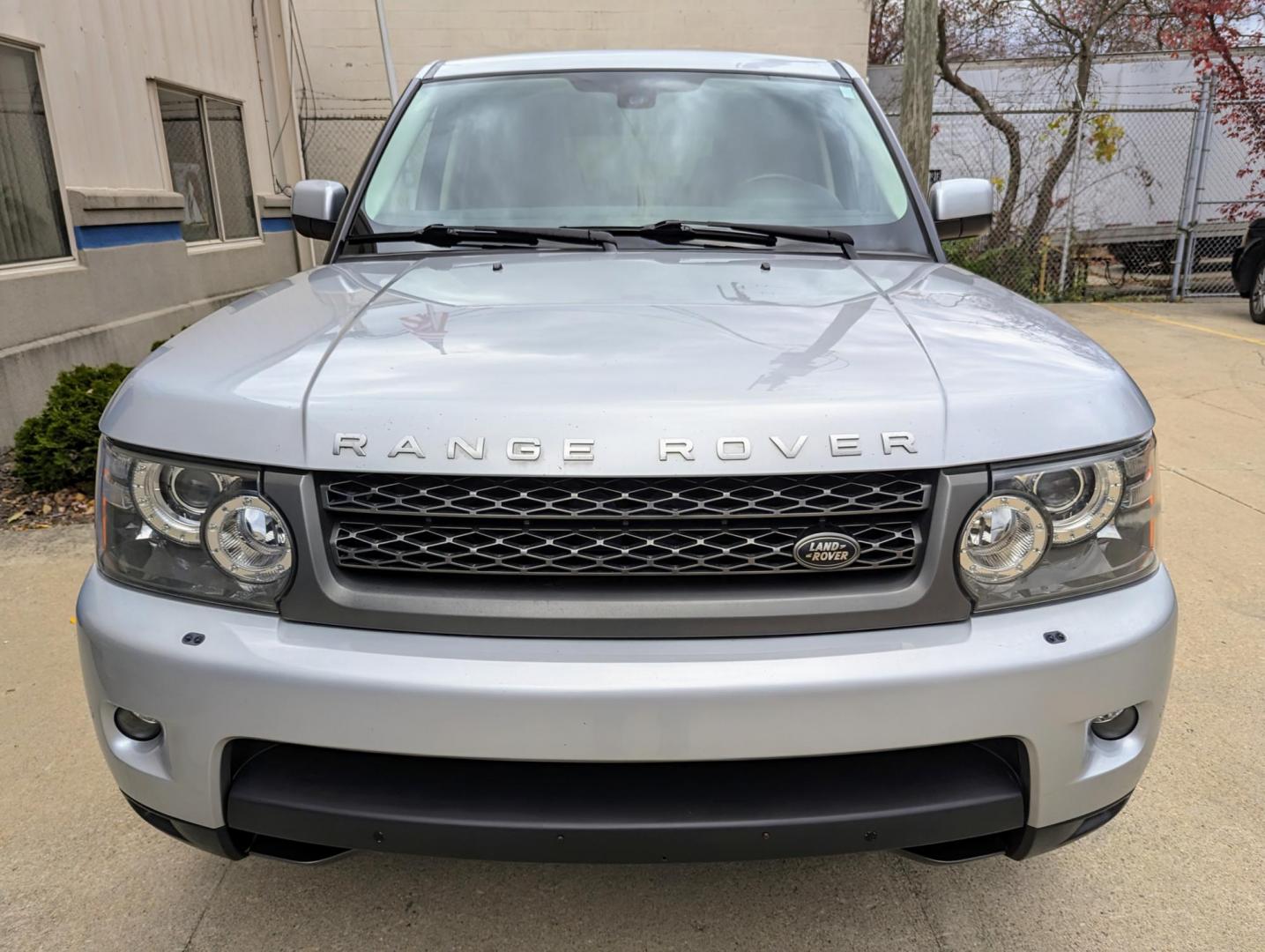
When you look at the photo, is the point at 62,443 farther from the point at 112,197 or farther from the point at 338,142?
the point at 338,142

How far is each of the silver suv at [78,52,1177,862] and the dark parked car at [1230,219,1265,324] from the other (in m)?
10.2

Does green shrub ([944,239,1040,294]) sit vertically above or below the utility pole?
below

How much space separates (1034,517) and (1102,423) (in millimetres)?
215

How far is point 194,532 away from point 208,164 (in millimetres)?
8857

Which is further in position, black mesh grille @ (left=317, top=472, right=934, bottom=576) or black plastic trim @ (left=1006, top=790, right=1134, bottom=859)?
black plastic trim @ (left=1006, top=790, right=1134, bottom=859)

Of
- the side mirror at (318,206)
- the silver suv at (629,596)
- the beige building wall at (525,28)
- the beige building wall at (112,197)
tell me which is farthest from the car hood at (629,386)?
the beige building wall at (525,28)

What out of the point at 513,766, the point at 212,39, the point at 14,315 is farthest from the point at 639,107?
the point at 212,39

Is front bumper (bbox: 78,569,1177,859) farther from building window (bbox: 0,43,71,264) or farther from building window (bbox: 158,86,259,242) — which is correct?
building window (bbox: 158,86,259,242)

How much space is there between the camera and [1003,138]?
518 inches

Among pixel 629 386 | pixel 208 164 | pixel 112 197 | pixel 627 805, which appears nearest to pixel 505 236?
pixel 629 386

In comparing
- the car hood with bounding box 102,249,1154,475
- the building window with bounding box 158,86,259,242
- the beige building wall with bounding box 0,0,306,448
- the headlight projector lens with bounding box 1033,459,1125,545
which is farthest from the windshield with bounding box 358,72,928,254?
the building window with bounding box 158,86,259,242

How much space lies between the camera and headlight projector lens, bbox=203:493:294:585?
5.36ft

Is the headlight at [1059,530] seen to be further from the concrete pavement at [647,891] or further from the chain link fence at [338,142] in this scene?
the chain link fence at [338,142]

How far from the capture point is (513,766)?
5.52ft
